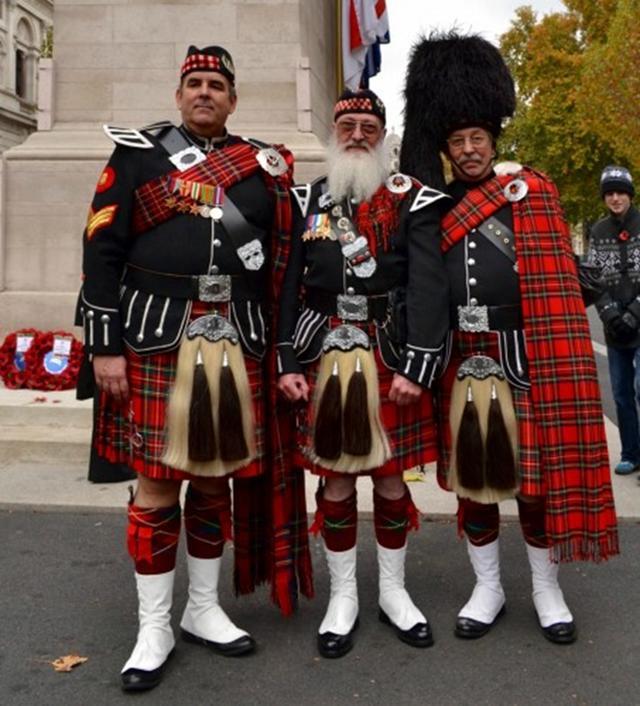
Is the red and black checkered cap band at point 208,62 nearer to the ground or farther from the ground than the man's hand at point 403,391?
farther from the ground

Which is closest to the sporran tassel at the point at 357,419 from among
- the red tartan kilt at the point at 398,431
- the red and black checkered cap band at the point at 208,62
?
the red tartan kilt at the point at 398,431

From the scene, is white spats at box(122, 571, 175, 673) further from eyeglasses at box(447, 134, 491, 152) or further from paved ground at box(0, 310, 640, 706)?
eyeglasses at box(447, 134, 491, 152)

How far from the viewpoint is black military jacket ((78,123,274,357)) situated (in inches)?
115

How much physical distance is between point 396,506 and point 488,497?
36 cm

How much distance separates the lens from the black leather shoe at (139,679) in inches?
112

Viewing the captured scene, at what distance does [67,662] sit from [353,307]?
1686mm

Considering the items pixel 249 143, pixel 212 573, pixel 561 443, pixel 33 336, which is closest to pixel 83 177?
pixel 33 336

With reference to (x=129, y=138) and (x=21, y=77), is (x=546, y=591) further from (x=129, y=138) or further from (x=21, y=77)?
(x=21, y=77)

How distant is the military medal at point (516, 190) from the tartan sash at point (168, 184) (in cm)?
100

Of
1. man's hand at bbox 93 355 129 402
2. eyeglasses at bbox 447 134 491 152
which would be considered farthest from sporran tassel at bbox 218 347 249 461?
eyeglasses at bbox 447 134 491 152

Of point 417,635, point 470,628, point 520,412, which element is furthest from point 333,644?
point 520,412

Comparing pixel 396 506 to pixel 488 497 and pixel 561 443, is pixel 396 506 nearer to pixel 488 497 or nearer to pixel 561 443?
pixel 488 497

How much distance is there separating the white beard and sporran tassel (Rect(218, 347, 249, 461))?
769mm

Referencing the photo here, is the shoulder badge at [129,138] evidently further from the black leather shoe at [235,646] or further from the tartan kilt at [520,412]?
the black leather shoe at [235,646]
